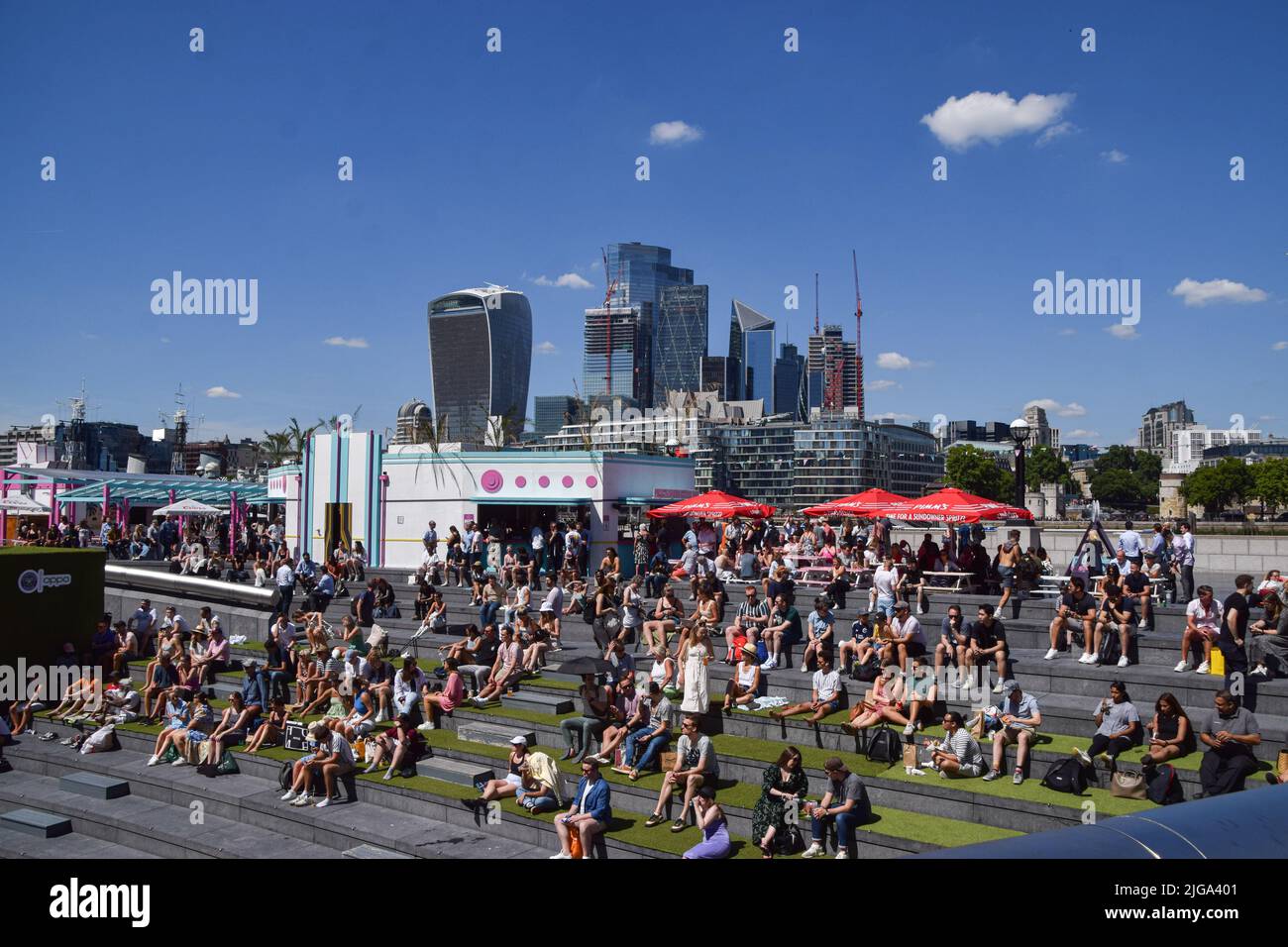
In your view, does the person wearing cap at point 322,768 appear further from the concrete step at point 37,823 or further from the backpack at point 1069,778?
the backpack at point 1069,778

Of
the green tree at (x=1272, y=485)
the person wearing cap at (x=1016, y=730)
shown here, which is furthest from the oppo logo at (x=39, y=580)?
the green tree at (x=1272, y=485)

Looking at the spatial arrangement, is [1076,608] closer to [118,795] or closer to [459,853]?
[459,853]

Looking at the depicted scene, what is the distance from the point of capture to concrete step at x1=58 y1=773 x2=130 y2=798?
14.5m

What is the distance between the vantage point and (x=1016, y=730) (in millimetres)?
11656

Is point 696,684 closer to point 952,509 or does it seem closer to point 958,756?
point 958,756

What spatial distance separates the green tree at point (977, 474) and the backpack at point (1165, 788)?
118884 millimetres

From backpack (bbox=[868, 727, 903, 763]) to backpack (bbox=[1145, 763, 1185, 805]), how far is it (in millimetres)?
2926

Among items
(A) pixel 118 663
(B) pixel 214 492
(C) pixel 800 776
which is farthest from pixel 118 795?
(B) pixel 214 492

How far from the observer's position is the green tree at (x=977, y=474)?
125m

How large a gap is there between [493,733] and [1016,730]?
779 cm

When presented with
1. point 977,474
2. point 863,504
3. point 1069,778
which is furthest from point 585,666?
point 977,474

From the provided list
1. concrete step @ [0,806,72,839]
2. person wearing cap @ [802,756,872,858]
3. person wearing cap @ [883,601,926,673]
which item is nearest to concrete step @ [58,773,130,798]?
concrete step @ [0,806,72,839]

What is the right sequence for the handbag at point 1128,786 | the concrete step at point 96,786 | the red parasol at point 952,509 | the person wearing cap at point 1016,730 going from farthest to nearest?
the red parasol at point 952,509 → the concrete step at point 96,786 → the person wearing cap at point 1016,730 → the handbag at point 1128,786
